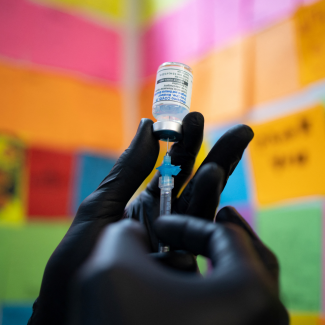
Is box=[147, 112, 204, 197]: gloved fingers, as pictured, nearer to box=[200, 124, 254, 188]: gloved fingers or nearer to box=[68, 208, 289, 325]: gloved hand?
box=[200, 124, 254, 188]: gloved fingers

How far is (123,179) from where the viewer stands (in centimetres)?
71

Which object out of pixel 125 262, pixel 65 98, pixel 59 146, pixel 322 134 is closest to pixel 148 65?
pixel 65 98

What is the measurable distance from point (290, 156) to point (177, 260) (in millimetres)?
662

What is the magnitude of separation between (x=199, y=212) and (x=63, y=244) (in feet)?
1.01

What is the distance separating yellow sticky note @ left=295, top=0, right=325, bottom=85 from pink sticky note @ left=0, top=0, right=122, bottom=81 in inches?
36.1

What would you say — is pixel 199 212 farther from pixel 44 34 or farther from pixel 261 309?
pixel 44 34

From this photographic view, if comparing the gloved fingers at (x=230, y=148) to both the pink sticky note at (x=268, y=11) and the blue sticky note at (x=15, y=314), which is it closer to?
the pink sticky note at (x=268, y=11)

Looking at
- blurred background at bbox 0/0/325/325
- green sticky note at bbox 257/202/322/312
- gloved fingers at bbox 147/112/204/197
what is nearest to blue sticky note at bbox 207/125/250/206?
blurred background at bbox 0/0/325/325

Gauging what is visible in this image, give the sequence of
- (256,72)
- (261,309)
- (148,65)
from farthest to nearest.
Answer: (148,65), (256,72), (261,309)

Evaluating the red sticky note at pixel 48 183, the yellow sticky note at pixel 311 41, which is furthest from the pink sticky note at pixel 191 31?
the red sticky note at pixel 48 183

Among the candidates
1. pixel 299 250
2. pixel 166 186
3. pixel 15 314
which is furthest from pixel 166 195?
pixel 15 314

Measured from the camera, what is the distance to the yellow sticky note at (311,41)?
1.00 metres

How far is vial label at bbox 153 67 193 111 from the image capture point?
26.1 inches

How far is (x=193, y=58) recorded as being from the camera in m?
1.43
